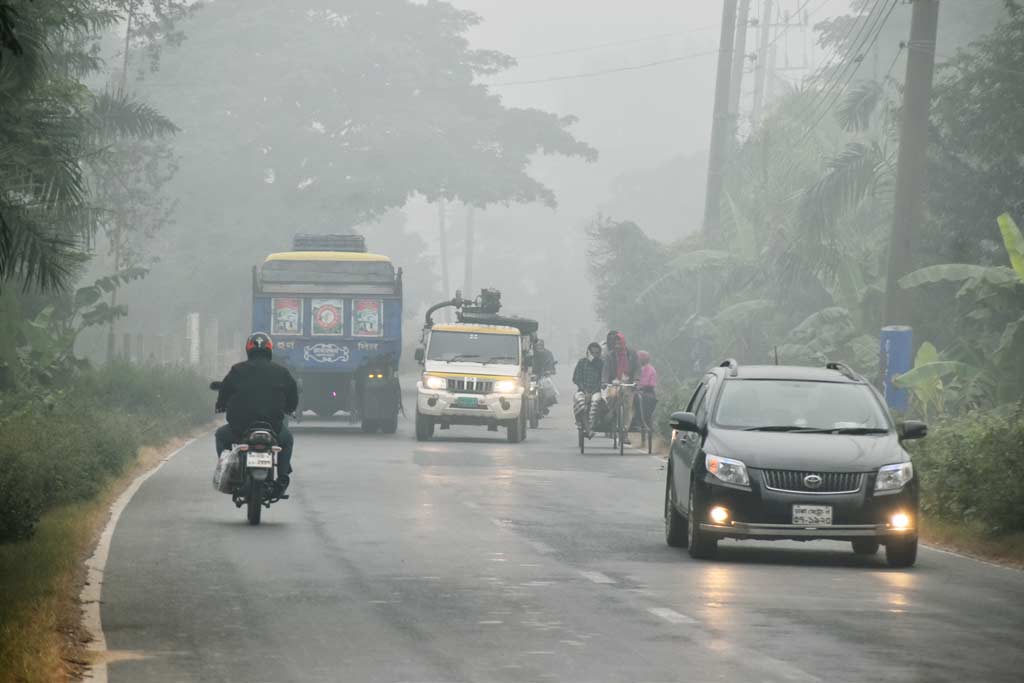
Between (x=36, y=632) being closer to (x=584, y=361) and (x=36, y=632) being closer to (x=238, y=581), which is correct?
(x=238, y=581)

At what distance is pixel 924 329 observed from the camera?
3878 cm

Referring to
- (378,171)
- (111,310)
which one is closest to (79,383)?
(111,310)

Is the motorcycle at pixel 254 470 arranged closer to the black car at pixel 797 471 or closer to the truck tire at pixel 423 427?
the black car at pixel 797 471

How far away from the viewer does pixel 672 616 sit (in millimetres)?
13562

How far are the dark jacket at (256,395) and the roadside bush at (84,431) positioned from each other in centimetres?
202

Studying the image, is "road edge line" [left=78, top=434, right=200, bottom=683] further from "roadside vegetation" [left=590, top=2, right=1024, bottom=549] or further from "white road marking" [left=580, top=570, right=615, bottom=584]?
"roadside vegetation" [left=590, top=2, right=1024, bottom=549]

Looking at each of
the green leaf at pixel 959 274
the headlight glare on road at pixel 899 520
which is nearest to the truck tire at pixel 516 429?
the green leaf at pixel 959 274

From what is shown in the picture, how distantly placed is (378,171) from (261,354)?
2087 inches

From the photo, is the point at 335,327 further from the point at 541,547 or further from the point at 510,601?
the point at 510,601

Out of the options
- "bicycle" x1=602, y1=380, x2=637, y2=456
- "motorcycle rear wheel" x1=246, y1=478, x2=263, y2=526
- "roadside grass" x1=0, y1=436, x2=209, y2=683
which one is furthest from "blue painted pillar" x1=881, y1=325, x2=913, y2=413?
"roadside grass" x1=0, y1=436, x2=209, y2=683

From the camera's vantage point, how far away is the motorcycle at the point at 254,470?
20.4 meters

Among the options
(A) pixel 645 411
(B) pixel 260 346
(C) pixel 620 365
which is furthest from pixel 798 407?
(A) pixel 645 411

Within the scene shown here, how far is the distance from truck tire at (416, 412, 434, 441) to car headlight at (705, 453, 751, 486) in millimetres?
22150

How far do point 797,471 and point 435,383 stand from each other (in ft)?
72.9
